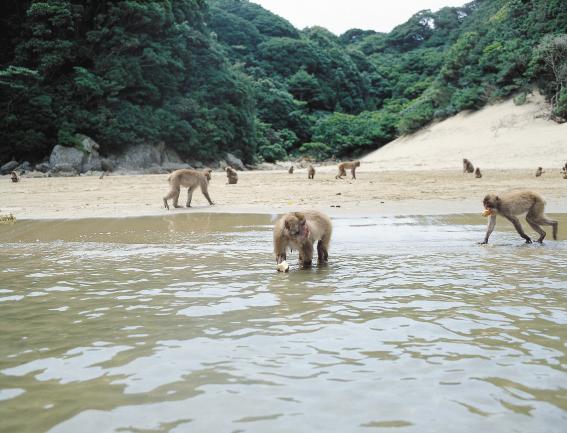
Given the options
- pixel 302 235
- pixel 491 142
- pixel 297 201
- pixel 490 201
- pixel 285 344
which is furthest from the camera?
pixel 491 142

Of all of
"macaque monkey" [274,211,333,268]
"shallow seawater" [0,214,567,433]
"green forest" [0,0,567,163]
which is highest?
"green forest" [0,0,567,163]

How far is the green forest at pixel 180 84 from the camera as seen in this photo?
134 ft

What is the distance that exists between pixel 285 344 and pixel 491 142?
41.0 metres

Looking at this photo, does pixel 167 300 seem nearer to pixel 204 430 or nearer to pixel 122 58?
pixel 204 430

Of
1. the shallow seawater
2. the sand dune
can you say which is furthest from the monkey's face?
the sand dune

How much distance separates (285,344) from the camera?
144 inches

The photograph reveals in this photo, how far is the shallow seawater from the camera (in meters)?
2.62

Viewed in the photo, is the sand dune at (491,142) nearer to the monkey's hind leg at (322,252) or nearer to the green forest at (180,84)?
the green forest at (180,84)

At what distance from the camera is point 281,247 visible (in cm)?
648

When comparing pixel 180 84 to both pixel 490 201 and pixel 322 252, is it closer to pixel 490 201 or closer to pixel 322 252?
pixel 490 201

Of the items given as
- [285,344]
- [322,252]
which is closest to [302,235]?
[322,252]

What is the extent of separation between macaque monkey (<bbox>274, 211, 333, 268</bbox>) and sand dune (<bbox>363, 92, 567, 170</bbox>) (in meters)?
24.6

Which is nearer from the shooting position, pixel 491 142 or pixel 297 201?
pixel 297 201

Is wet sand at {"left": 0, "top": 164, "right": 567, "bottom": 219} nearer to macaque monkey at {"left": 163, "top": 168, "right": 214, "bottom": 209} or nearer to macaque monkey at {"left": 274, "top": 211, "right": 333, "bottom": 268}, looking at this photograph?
macaque monkey at {"left": 163, "top": 168, "right": 214, "bottom": 209}
